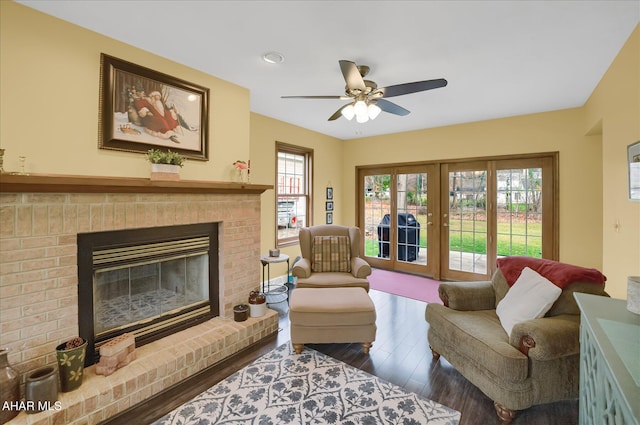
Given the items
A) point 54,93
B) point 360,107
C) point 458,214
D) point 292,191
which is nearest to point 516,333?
point 360,107

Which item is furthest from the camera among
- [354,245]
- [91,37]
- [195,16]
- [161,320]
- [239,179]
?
[354,245]

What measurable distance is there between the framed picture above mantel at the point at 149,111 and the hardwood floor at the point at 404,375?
74.8 inches

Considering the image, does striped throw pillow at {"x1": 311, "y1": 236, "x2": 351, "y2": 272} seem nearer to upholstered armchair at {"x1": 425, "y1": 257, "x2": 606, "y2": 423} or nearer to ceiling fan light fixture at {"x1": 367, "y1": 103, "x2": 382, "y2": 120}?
upholstered armchair at {"x1": 425, "y1": 257, "x2": 606, "y2": 423}

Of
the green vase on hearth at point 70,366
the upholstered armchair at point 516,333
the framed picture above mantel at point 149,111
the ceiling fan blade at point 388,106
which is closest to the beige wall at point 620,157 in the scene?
the upholstered armchair at point 516,333

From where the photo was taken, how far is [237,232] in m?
2.90

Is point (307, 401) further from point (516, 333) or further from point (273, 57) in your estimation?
point (273, 57)

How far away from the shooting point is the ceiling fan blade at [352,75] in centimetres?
190

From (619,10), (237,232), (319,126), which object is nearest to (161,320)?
(237,232)

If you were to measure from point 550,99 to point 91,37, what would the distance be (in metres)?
4.61

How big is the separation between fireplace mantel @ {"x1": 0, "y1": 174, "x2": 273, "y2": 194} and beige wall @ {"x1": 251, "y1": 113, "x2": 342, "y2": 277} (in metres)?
1.44

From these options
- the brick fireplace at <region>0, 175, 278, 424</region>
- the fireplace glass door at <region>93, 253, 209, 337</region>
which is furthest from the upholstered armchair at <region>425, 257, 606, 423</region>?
the fireplace glass door at <region>93, 253, 209, 337</region>

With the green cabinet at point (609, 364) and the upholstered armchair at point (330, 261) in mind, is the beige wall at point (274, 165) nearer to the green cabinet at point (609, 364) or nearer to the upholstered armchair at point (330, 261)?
the upholstered armchair at point (330, 261)

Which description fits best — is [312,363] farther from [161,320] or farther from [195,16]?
[195,16]

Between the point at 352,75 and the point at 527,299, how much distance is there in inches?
81.0
